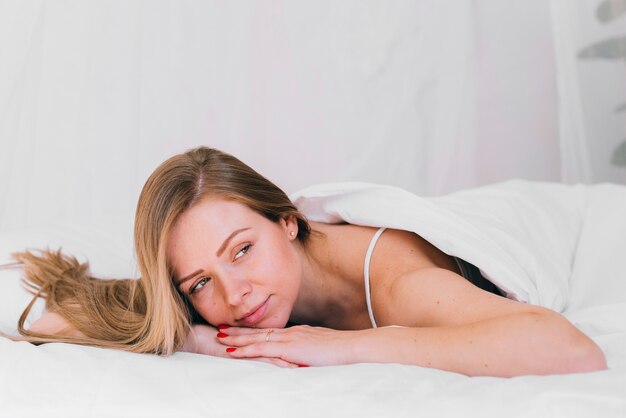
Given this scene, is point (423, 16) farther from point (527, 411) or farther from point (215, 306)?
point (527, 411)

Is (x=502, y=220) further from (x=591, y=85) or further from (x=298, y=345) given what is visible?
(x=591, y=85)

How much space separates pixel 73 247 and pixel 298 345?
755 millimetres

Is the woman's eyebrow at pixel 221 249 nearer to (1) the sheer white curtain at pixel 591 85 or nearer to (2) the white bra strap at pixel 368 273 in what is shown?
(2) the white bra strap at pixel 368 273

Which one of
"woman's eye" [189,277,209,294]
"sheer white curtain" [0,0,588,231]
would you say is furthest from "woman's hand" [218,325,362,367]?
"sheer white curtain" [0,0,588,231]

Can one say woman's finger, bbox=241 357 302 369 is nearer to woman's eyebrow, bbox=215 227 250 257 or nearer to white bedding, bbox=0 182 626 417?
white bedding, bbox=0 182 626 417

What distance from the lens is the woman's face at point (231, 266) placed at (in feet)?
4.82

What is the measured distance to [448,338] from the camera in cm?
124

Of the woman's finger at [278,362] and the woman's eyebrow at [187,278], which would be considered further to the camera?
the woman's eyebrow at [187,278]

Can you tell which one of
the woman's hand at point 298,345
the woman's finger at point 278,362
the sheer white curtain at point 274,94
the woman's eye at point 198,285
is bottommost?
the woman's finger at point 278,362

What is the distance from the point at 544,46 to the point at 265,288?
64.0 inches

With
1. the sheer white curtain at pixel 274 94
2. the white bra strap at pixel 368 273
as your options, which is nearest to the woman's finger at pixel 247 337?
the white bra strap at pixel 368 273

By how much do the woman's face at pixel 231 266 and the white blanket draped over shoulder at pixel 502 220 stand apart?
0.88 ft

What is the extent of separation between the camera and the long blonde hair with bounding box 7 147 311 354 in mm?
1463

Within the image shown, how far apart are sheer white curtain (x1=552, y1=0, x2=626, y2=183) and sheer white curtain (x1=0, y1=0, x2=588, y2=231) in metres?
0.17
